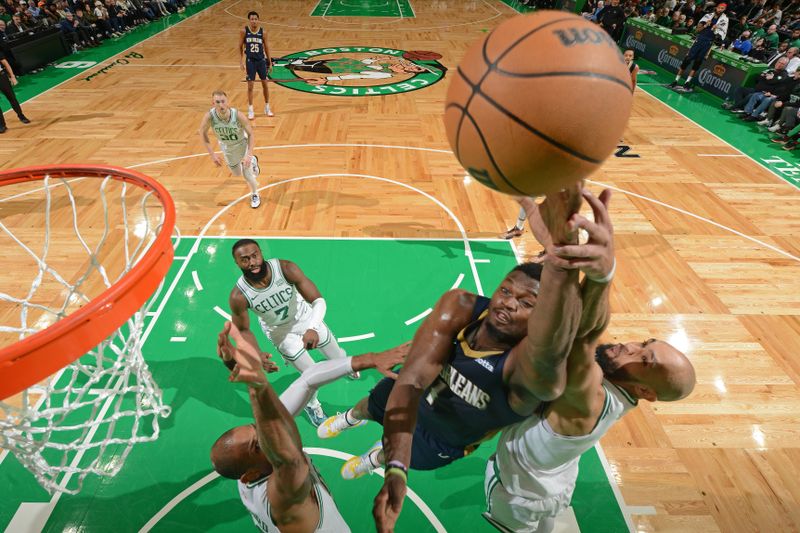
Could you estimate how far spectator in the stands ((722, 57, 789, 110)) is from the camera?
9648 mm

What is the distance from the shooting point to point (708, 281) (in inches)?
217

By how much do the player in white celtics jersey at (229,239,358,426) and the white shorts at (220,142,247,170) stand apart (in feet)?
10.5

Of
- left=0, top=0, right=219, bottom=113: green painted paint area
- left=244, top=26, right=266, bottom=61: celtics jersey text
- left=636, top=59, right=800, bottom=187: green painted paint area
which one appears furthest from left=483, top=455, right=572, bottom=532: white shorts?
left=0, top=0, right=219, bottom=113: green painted paint area

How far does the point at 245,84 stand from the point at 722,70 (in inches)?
468

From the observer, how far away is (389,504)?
1693mm

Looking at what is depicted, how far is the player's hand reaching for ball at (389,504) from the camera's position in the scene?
5.32 feet

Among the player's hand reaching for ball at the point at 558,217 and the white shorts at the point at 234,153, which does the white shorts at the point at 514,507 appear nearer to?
the player's hand reaching for ball at the point at 558,217

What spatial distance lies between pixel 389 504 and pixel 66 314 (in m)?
4.25

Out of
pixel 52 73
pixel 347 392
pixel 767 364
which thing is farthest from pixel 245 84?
pixel 767 364

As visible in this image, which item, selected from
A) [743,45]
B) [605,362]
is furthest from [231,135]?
[743,45]

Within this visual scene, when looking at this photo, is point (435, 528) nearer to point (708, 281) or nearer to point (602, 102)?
point (602, 102)

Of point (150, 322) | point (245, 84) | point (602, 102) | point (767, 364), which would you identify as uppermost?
point (602, 102)

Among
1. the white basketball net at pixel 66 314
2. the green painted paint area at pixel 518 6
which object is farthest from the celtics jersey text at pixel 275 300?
the green painted paint area at pixel 518 6

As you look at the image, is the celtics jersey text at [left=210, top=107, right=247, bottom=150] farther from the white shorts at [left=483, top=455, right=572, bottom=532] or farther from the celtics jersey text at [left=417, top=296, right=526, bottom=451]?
the white shorts at [left=483, top=455, right=572, bottom=532]
